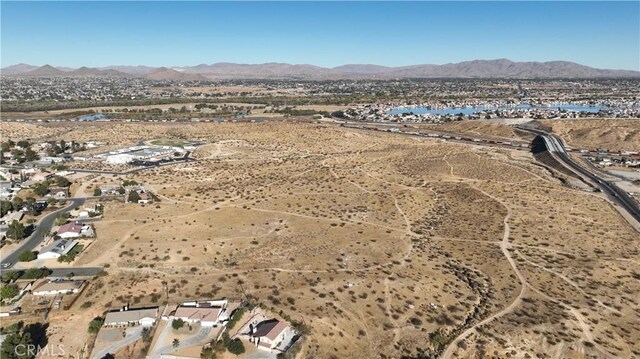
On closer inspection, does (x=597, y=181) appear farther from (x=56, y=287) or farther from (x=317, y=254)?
(x=56, y=287)

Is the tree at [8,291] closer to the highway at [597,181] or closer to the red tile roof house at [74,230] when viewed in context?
the red tile roof house at [74,230]

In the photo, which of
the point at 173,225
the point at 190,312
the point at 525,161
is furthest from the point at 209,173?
the point at 525,161

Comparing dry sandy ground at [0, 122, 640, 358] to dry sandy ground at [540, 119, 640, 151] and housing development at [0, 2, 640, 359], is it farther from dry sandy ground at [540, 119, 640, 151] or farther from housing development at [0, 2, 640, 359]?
dry sandy ground at [540, 119, 640, 151]

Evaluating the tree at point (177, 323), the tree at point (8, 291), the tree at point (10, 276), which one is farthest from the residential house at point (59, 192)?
the tree at point (177, 323)

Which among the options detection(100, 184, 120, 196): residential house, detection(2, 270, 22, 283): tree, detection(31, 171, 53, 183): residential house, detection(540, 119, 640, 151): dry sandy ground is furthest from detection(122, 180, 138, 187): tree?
detection(540, 119, 640, 151): dry sandy ground

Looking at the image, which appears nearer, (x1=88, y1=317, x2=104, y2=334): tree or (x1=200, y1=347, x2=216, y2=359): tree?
(x1=200, y1=347, x2=216, y2=359): tree

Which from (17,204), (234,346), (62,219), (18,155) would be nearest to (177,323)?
(234,346)
